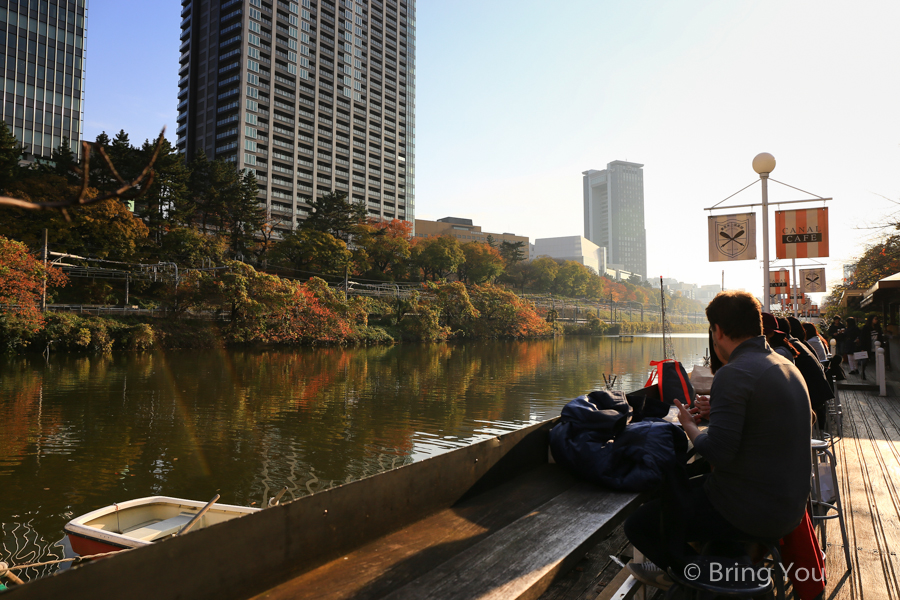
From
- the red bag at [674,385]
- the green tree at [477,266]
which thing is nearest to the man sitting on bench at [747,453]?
the red bag at [674,385]

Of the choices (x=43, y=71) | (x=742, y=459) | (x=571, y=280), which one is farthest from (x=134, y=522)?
(x=571, y=280)

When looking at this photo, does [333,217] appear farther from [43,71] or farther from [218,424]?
[218,424]

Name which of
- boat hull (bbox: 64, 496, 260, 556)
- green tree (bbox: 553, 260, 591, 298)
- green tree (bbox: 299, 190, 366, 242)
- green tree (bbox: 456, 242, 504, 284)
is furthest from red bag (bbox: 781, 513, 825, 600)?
green tree (bbox: 553, 260, 591, 298)

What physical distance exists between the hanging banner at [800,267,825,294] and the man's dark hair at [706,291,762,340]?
74.5 feet

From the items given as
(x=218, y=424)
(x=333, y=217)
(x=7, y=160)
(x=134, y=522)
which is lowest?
(x=218, y=424)

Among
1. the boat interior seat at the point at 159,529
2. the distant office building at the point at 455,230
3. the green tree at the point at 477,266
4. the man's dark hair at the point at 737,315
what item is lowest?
the boat interior seat at the point at 159,529

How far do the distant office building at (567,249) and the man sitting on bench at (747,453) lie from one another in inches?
5702

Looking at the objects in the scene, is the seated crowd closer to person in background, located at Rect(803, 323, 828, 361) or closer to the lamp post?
person in background, located at Rect(803, 323, 828, 361)

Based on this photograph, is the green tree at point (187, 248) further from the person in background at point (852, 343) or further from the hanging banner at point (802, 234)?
the person in background at point (852, 343)

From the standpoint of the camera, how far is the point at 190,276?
31.7 meters

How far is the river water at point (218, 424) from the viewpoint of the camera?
7852mm

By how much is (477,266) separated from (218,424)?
6152cm

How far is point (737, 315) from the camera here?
2170mm

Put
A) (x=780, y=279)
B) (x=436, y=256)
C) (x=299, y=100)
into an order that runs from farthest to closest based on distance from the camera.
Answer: (x=299, y=100), (x=436, y=256), (x=780, y=279)
